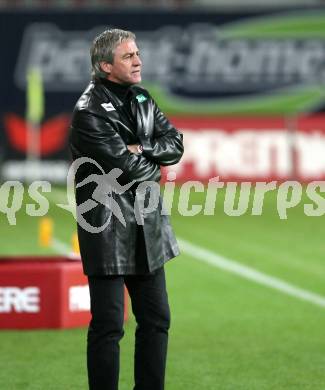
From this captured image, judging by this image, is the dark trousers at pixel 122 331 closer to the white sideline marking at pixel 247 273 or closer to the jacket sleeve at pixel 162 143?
the jacket sleeve at pixel 162 143

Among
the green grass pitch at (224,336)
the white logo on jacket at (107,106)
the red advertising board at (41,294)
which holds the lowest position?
the green grass pitch at (224,336)

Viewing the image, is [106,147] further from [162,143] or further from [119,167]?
[162,143]

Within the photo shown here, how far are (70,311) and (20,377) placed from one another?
1626mm

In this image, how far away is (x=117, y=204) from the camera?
19.8ft

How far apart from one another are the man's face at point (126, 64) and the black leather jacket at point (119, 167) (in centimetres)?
10

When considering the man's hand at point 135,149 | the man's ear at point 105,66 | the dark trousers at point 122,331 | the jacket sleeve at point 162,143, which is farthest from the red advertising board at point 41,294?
the man's ear at point 105,66

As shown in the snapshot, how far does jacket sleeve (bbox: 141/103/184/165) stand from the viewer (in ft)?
20.0

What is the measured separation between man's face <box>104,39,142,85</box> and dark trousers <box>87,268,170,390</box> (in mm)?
919

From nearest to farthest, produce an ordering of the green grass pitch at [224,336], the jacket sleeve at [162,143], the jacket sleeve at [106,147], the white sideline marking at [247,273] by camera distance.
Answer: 1. the jacket sleeve at [106,147]
2. the jacket sleeve at [162,143]
3. the green grass pitch at [224,336]
4. the white sideline marking at [247,273]

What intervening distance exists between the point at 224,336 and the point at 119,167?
3266 mm

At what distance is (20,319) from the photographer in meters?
9.20

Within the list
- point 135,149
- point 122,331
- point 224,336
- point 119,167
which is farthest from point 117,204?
point 224,336

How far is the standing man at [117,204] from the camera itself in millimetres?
6008

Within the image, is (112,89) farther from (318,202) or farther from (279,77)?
(279,77)
